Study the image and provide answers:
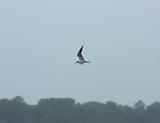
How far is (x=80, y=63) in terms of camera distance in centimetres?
3544

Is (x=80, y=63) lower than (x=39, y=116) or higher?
lower

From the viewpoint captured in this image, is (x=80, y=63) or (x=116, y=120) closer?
(x=80, y=63)

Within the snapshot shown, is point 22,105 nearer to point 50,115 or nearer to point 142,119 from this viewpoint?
point 50,115

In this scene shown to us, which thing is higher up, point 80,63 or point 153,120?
point 153,120

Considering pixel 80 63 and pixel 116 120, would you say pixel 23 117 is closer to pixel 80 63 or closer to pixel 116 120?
pixel 116 120

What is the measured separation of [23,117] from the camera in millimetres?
67750

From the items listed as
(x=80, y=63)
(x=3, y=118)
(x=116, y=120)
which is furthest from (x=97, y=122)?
(x=80, y=63)

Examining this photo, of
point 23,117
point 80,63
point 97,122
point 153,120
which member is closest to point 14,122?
point 23,117

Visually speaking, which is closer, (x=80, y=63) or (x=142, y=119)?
(x=80, y=63)

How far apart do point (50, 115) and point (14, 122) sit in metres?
3.29

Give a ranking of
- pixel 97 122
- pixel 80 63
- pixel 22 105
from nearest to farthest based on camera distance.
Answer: pixel 80 63
pixel 97 122
pixel 22 105

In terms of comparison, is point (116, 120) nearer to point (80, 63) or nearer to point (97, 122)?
point (97, 122)

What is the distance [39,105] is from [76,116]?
10.1ft

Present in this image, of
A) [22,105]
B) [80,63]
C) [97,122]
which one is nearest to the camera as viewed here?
[80,63]
